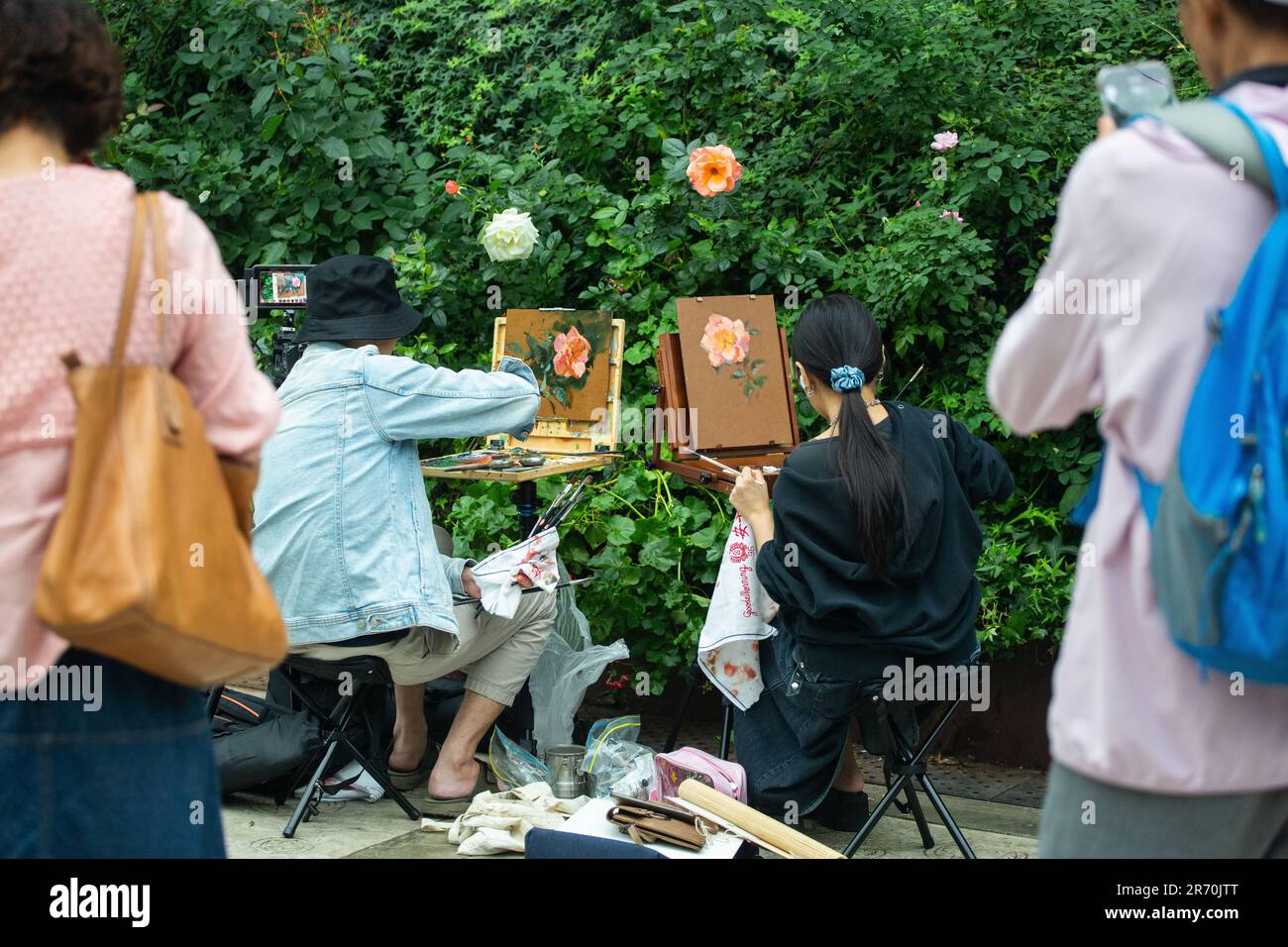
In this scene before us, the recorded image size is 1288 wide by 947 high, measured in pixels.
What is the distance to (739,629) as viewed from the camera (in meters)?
3.89

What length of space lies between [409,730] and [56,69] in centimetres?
298

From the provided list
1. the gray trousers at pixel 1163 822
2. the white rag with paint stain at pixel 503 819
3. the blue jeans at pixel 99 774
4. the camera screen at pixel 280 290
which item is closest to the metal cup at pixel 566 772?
the white rag with paint stain at pixel 503 819

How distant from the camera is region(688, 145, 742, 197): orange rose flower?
4.87 m

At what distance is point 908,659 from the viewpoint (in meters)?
3.50

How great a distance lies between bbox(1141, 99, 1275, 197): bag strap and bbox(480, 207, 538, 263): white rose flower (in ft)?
12.3

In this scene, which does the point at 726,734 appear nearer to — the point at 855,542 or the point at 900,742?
the point at 900,742

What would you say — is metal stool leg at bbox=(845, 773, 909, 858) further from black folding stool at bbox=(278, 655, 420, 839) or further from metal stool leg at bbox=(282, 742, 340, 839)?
metal stool leg at bbox=(282, 742, 340, 839)

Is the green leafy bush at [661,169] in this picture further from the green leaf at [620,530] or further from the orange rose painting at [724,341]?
the orange rose painting at [724,341]

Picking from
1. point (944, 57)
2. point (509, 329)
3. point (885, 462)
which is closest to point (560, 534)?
point (509, 329)

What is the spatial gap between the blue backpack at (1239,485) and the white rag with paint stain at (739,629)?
95.0 inches

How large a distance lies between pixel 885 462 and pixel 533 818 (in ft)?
4.88

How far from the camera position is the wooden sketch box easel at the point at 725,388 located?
14.2 feet

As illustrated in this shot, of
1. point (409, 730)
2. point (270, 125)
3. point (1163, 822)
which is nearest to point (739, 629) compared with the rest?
Result: point (409, 730)

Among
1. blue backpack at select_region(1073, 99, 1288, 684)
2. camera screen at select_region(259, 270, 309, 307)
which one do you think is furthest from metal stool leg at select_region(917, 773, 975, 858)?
camera screen at select_region(259, 270, 309, 307)
